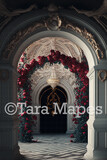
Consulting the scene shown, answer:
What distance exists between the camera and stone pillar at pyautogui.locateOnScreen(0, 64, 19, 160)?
23.2 feet

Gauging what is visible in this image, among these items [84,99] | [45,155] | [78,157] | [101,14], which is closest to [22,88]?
[84,99]

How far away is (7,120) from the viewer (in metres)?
7.17

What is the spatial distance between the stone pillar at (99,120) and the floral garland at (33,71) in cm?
299

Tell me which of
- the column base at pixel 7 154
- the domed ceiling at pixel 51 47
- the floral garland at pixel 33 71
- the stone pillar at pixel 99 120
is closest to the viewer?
the column base at pixel 7 154

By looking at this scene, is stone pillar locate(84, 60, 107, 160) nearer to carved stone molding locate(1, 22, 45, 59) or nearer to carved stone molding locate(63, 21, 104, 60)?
carved stone molding locate(63, 21, 104, 60)

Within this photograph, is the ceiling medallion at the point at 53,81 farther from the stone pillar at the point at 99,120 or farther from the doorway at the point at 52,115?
the stone pillar at the point at 99,120

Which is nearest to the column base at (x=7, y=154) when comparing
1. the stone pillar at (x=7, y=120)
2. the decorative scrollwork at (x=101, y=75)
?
the stone pillar at (x=7, y=120)

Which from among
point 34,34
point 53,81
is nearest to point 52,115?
point 53,81

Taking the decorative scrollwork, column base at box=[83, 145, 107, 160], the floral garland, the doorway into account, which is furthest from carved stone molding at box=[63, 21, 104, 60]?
the doorway

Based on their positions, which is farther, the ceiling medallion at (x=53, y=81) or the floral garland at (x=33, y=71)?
the ceiling medallion at (x=53, y=81)

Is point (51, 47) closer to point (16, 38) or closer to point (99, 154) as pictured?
point (16, 38)

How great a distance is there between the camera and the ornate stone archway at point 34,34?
712 centimetres

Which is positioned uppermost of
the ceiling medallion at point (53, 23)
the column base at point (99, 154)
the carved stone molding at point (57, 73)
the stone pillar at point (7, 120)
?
the ceiling medallion at point (53, 23)

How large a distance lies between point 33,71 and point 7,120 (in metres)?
3.88
